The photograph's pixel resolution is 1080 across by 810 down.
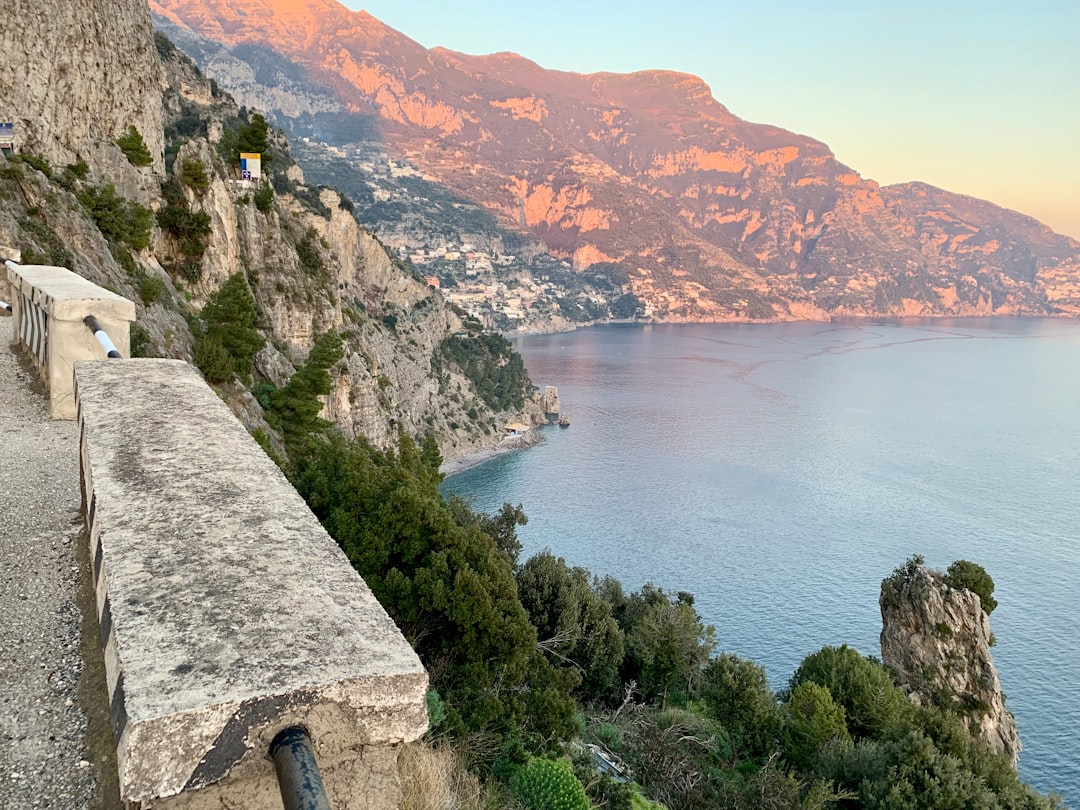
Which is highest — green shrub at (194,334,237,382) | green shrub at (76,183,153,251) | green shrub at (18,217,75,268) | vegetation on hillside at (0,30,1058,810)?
green shrub at (76,183,153,251)

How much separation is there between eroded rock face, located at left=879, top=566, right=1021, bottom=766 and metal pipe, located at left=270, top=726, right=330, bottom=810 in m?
21.5

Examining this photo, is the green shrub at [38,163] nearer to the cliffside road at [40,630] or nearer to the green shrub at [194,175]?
the green shrub at [194,175]

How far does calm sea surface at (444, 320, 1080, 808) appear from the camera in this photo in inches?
1106

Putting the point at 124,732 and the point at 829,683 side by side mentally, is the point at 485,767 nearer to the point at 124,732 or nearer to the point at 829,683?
the point at 124,732

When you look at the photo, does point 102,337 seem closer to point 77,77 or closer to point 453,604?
point 453,604

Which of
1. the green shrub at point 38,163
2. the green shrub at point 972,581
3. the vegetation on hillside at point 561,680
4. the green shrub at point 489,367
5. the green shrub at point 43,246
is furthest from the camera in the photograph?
the green shrub at point 489,367

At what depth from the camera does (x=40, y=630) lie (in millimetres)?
2725

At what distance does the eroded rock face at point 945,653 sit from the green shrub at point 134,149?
87.6ft

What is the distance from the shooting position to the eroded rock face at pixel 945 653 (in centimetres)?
1970

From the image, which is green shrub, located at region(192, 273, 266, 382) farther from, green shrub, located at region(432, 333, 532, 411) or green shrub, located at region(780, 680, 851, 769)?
green shrub, located at region(432, 333, 532, 411)

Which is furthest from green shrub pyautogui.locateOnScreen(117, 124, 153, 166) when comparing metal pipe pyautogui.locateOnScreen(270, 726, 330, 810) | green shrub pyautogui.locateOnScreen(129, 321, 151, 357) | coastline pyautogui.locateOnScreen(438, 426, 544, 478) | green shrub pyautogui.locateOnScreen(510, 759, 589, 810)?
coastline pyautogui.locateOnScreen(438, 426, 544, 478)

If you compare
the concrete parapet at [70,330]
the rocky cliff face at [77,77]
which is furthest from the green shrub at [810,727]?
the rocky cliff face at [77,77]

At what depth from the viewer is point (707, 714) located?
14.3 meters

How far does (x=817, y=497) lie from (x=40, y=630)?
154 feet
